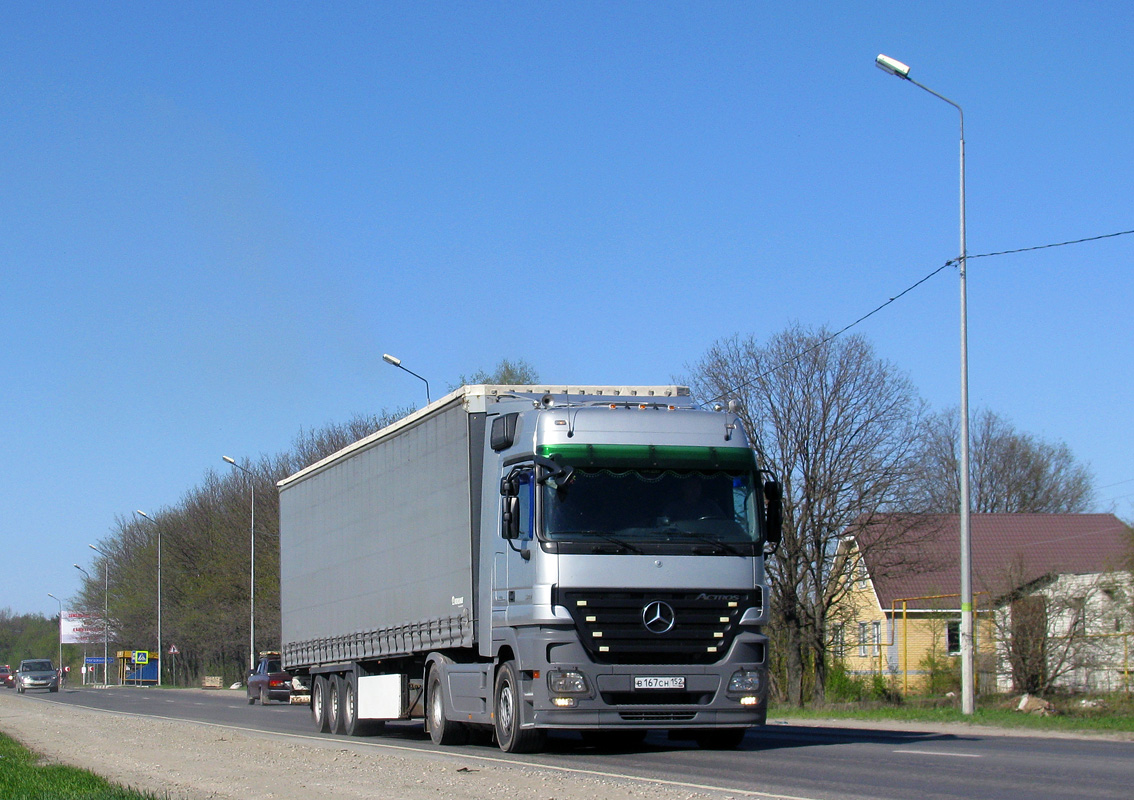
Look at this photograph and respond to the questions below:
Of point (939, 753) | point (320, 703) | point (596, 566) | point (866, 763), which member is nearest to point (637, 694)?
point (596, 566)

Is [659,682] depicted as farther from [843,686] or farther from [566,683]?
[843,686]

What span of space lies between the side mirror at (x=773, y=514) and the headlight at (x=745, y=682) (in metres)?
1.42

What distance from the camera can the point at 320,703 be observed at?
22.6 meters

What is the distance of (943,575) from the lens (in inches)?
1863

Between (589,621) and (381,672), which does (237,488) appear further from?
(589,621)

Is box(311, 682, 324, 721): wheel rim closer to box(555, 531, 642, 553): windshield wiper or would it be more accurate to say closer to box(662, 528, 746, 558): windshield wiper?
box(555, 531, 642, 553): windshield wiper

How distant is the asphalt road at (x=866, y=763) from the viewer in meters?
10.1

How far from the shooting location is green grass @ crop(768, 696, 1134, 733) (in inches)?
752

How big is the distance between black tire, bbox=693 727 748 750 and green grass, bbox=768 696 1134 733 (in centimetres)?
577

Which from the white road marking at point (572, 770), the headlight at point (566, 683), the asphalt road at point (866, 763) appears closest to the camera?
the white road marking at point (572, 770)

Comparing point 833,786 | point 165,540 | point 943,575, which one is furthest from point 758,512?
point 165,540

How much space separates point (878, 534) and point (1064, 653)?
1069cm

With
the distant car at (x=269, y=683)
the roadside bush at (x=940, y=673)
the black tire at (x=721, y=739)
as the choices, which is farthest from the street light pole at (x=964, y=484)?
the distant car at (x=269, y=683)

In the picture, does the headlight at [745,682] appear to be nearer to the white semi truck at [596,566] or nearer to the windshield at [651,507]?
the white semi truck at [596,566]
